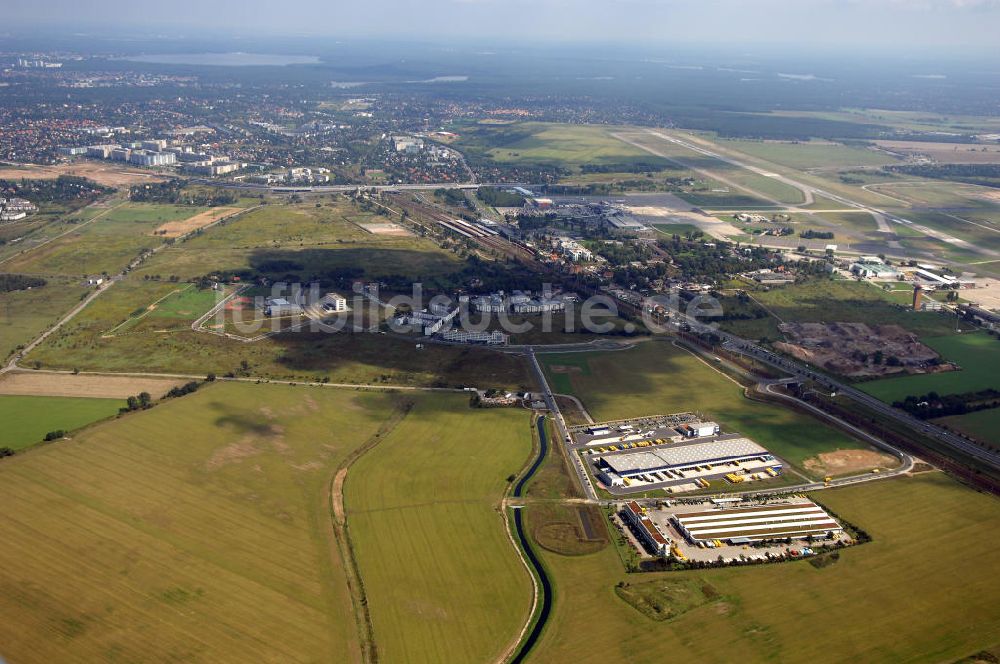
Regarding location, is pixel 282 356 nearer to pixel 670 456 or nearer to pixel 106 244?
pixel 670 456

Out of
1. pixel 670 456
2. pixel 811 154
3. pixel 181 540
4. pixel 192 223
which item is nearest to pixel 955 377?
pixel 670 456

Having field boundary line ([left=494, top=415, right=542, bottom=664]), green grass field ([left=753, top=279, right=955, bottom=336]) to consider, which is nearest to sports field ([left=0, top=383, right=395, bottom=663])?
field boundary line ([left=494, top=415, right=542, bottom=664])

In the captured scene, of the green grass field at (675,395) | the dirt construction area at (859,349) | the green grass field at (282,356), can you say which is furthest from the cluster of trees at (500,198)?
the green grass field at (675,395)

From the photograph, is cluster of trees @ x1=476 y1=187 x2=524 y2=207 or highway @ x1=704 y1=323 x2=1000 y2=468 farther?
cluster of trees @ x1=476 y1=187 x2=524 y2=207

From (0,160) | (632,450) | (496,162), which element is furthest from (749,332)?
(0,160)

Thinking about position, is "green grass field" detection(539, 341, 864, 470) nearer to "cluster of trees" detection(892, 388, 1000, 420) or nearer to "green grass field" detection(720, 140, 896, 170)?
"cluster of trees" detection(892, 388, 1000, 420)

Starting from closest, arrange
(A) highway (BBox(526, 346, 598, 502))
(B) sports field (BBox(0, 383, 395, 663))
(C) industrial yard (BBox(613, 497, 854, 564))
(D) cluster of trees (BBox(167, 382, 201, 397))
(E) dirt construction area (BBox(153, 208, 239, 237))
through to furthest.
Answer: (B) sports field (BBox(0, 383, 395, 663)), (C) industrial yard (BBox(613, 497, 854, 564)), (A) highway (BBox(526, 346, 598, 502)), (D) cluster of trees (BBox(167, 382, 201, 397)), (E) dirt construction area (BBox(153, 208, 239, 237))
